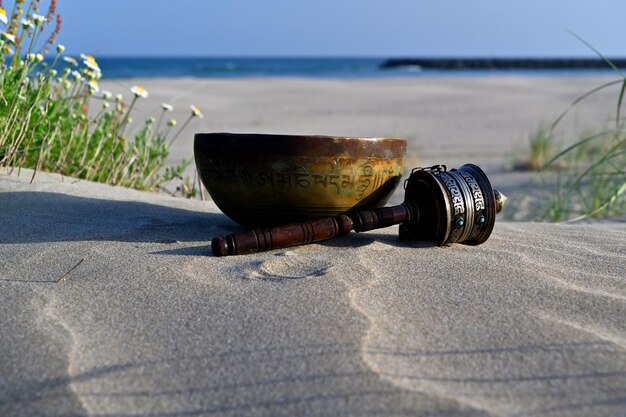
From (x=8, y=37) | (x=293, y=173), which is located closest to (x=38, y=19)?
(x=8, y=37)

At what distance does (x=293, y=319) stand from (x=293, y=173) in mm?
646

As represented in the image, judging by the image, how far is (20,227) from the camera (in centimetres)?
244

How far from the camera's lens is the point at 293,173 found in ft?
7.28

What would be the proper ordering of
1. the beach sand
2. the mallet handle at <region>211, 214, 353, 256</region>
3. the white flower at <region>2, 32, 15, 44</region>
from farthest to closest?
the white flower at <region>2, 32, 15, 44</region>, the mallet handle at <region>211, 214, 353, 256</region>, the beach sand

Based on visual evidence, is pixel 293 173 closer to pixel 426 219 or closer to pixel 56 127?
pixel 426 219

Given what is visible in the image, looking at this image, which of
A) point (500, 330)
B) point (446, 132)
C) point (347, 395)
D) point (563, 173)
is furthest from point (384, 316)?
point (446, 132)

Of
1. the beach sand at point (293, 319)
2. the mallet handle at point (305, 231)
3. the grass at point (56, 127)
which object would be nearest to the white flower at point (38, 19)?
the grass at point (56, 127)

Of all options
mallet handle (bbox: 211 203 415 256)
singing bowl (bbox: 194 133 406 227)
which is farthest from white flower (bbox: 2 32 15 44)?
mallet handle (bbox: 211 203 415 256)

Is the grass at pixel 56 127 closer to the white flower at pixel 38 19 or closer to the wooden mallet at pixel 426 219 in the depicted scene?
the white flower at pixel 38 19

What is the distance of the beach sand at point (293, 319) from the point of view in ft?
4.44

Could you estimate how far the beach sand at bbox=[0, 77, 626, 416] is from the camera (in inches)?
53.3

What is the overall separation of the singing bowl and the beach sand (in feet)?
0.47

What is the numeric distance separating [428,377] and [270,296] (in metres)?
0.52

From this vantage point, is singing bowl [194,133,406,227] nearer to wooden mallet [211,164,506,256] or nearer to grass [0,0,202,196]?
wooden mallet [211,164,506,256]
